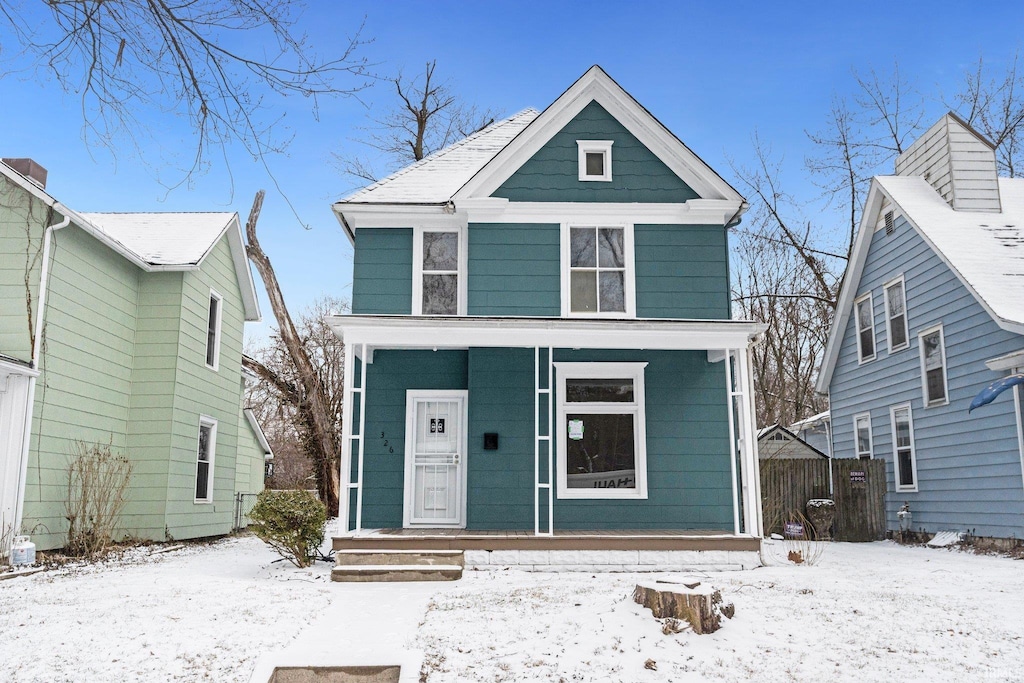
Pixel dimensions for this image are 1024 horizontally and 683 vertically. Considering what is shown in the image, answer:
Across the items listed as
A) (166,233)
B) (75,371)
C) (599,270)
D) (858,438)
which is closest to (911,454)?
(858,438)

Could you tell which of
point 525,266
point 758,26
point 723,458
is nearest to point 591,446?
point 723,458

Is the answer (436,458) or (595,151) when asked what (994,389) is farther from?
(436,458)

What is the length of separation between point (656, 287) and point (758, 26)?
4405mm

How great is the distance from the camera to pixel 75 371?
11484 millimetres

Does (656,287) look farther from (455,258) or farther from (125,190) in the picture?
(125,190)

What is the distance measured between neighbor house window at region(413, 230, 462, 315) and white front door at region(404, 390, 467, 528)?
4.19 ft

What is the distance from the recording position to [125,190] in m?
4.89

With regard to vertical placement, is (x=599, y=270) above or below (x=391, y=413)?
above

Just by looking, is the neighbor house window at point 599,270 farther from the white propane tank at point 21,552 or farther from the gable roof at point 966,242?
the white propane tank at point 21,552

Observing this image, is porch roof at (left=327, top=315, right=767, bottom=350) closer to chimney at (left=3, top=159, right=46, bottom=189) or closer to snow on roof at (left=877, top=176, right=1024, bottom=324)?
snow on roof at (left=877, top=176, right=1024, bottom=324)

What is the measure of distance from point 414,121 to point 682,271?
1362 centimetres

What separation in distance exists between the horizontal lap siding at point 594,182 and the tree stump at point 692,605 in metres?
6.92

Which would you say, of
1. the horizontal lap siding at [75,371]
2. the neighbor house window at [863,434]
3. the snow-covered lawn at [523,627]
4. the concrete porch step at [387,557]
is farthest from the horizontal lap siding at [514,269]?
the neighbor house window at [863,434]

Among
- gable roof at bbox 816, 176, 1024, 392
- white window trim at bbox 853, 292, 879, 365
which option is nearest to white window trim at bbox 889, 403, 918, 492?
white window trim at bbox 853, 292, 879, 365
